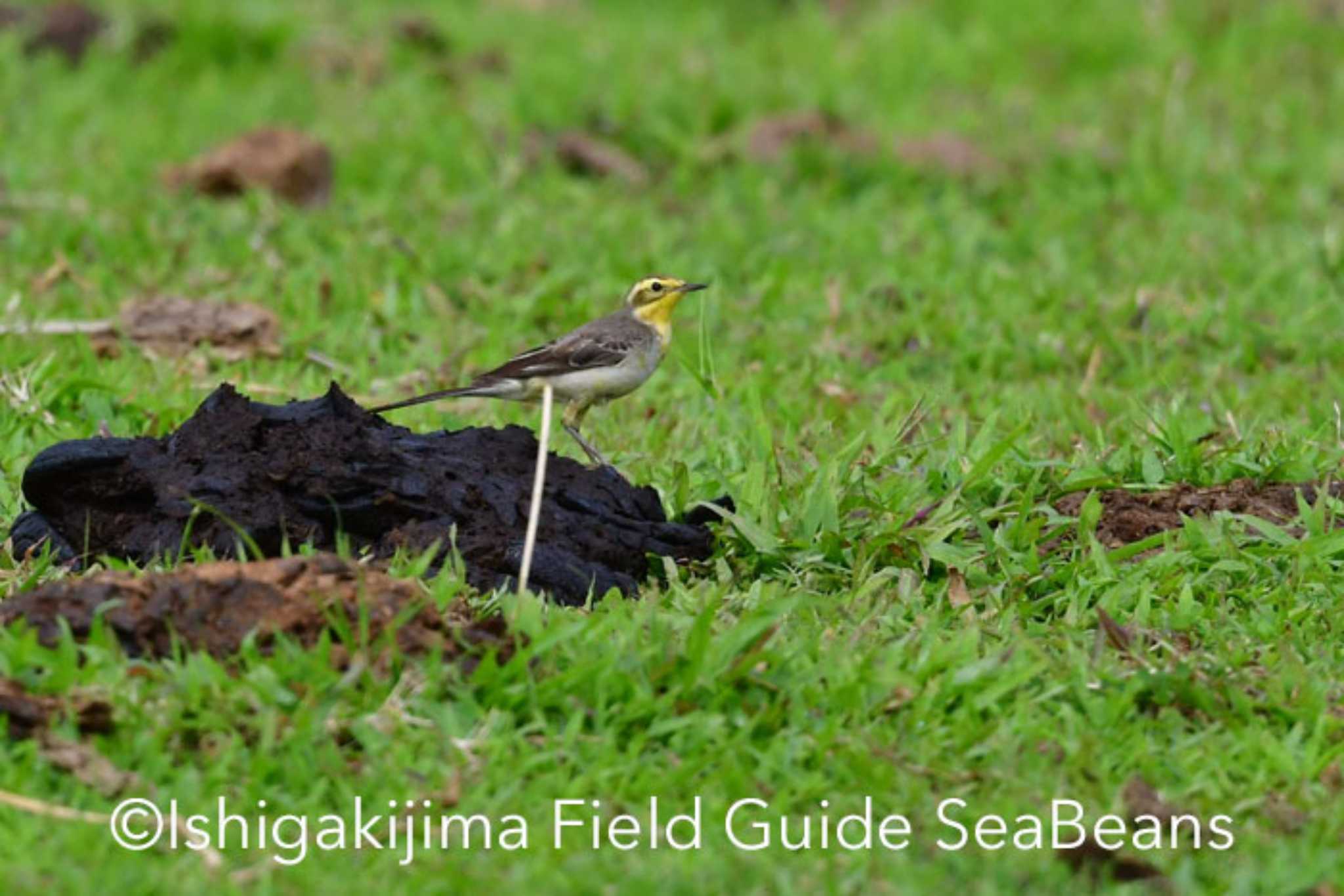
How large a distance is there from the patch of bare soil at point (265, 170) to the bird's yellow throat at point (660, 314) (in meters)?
3.29

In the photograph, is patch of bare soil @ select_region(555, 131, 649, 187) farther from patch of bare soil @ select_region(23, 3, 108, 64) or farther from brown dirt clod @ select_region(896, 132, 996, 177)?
patch of bare soil @ select_region(23, 3, 108, 64)

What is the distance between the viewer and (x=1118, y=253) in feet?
33.0

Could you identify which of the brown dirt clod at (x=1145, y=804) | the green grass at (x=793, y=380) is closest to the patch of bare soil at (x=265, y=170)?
the green grass at (x=793, y=380)

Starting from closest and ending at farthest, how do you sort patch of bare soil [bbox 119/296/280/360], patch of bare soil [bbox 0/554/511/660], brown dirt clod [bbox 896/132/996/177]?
1. patch of bare soil [bbox 0/554/511/660]
2. patch of bare soil [bbox 119/296/280/360]
3. brown dirt clod [bbox 896/132/996/177]

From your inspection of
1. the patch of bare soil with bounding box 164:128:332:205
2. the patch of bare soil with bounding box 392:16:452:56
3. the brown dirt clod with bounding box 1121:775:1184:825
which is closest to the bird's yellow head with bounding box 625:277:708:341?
the brown dirt clod with bounding box 1121:775:1184:825

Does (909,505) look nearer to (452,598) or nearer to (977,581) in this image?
(977,581)

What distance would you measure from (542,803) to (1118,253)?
20.1 ft

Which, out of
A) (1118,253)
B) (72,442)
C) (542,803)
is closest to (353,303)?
(72,442)

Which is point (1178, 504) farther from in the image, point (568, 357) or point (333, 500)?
point (333, 500)

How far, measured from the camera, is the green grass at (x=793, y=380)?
15.6ft

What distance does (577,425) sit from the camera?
291 inches

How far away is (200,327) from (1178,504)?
157 inches

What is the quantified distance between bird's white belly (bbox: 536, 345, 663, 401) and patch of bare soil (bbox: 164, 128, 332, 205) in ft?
11.8

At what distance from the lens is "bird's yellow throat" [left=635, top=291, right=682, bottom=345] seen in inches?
291
